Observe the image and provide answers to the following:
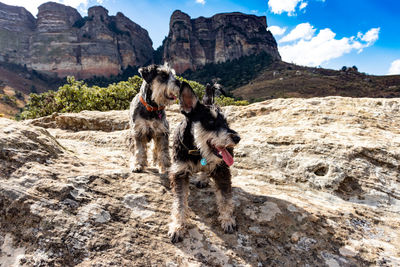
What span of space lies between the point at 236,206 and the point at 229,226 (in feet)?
1.72

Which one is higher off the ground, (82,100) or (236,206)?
(82,100)

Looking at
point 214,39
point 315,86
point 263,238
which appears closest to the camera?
point 263,238

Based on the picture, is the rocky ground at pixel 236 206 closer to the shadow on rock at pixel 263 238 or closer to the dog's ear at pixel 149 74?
the shadow on rock at pixel 263 238

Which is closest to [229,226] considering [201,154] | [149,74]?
[201,154]

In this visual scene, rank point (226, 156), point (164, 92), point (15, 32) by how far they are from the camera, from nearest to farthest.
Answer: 1. point (226, 156)
2. point (164, 92)
3. point (15, 32)

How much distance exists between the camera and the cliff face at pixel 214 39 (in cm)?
12975

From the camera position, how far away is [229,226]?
310 cm

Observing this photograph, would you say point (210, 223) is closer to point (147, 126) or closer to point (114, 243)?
point (114, 243)

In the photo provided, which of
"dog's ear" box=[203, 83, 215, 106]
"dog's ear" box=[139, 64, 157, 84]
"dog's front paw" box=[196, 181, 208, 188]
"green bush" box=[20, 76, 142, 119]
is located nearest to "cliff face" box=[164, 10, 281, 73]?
"green bush" box=[20, 76, 142, 119]

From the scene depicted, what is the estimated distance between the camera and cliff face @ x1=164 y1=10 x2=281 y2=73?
130 meters

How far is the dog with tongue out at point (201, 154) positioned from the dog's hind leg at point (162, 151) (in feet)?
3.94

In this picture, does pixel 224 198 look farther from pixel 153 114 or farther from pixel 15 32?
pixel 15 32

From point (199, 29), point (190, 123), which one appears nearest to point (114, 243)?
point (190, 123)

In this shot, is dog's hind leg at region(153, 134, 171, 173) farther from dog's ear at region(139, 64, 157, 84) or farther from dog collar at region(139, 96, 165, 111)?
dog's ear at region(139, 64, 157, 84)
